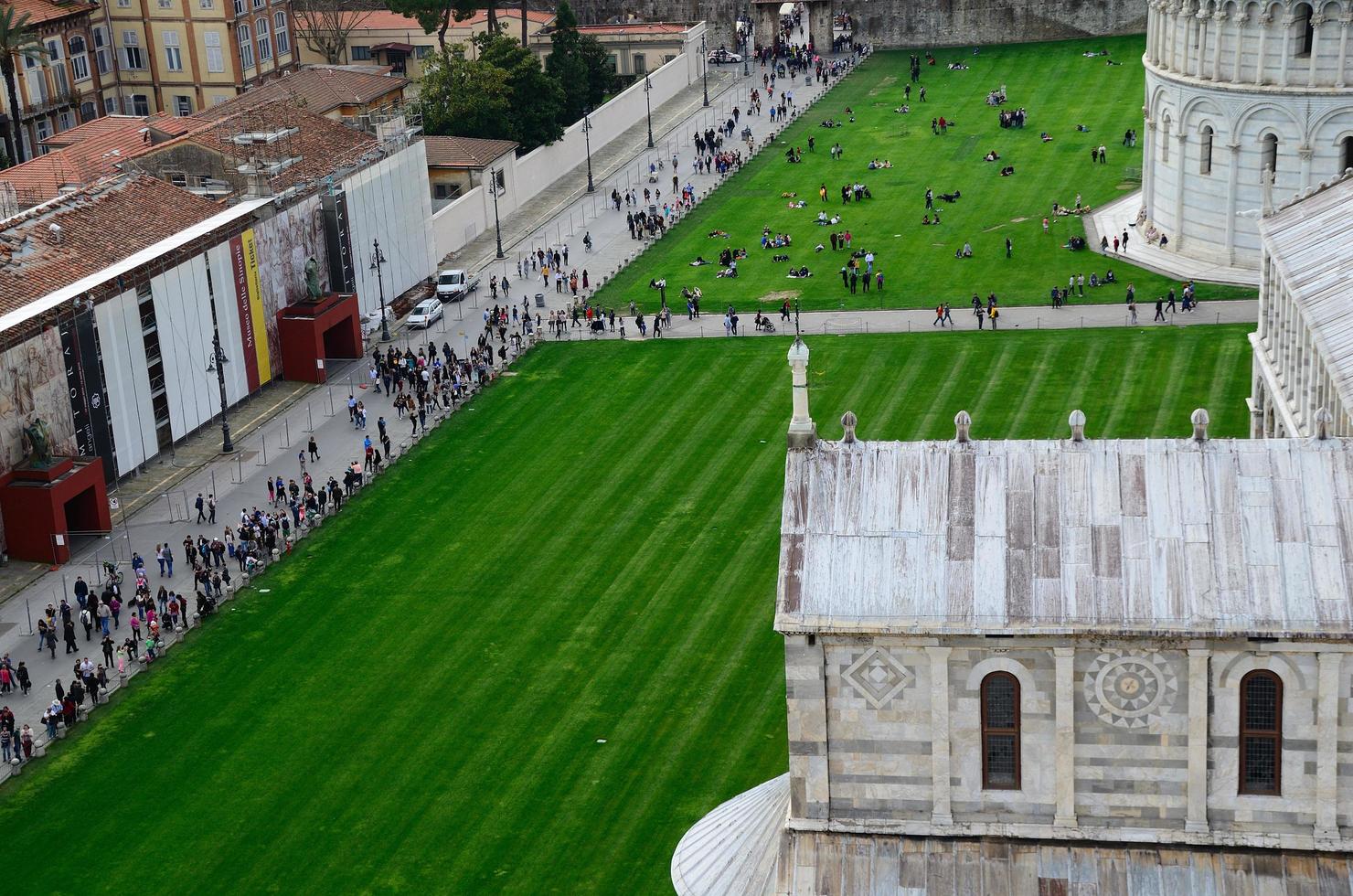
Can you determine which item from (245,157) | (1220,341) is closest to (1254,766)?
(1220,341)

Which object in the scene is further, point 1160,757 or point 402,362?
point 402,362

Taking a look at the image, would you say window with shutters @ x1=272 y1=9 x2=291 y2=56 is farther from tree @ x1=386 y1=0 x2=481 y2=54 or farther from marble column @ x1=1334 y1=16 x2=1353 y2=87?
marble column @ x1=1334 y1=16 x2=1353 y2=87

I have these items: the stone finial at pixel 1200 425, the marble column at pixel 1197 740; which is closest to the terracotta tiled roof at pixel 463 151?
the stone finial at pixel 1200 425

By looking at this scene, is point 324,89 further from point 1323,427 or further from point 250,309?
point 1323,427

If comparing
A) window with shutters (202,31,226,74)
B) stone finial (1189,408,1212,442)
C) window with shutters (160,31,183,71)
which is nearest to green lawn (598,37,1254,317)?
window with shutters (202,31,226,74)

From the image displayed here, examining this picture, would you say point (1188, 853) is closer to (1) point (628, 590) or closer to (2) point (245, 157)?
(1) point (628, 590)

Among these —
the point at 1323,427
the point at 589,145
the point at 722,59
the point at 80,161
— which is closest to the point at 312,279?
the point at 80,161

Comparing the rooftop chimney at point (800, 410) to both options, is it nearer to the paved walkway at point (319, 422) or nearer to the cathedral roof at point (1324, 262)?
the cathedral roof at point (1324, 262)
